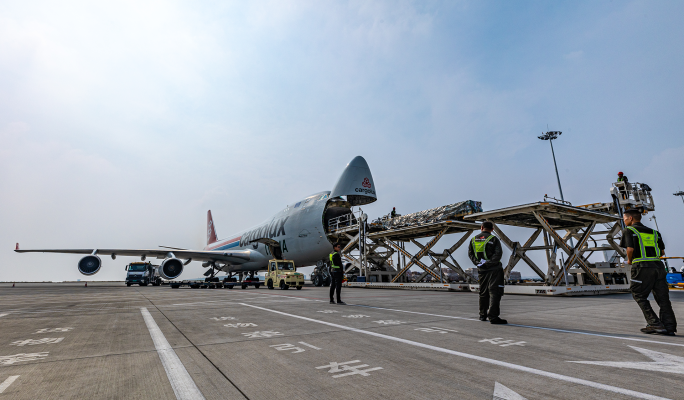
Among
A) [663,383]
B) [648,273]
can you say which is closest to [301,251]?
[648,273]

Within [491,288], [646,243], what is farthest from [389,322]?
[646,243]

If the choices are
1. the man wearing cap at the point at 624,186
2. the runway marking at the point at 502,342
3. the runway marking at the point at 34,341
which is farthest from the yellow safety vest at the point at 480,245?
the man wearing cap at the point at 624,186

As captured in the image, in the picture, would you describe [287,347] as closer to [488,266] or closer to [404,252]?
[488,266]

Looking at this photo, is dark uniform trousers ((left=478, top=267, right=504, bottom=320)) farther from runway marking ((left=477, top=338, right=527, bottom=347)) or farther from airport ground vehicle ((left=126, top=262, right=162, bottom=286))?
airport ground vehicle ((left=126, top=262, right=162, bottom=286))

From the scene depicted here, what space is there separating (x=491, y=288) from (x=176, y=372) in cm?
545

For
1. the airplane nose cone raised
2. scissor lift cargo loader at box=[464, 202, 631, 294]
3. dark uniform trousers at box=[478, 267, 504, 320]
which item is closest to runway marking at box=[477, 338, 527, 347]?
dark uniform trousers at box=[478, 267, 504, 320]

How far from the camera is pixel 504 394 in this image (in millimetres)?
2598

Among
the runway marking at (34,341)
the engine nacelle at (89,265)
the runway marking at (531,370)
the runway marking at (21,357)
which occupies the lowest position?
the runway marking at (21,357)

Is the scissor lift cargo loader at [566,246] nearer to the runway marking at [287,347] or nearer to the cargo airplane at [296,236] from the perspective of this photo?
the cargo airplane at [296,236]

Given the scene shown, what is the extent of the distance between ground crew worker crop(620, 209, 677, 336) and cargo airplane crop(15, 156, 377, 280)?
18424 millimetres

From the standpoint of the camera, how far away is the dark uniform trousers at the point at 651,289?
519 cm

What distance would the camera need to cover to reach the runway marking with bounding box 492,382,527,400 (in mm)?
2520

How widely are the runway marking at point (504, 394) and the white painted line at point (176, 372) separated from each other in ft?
7.48

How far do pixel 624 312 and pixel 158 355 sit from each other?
956 cm
